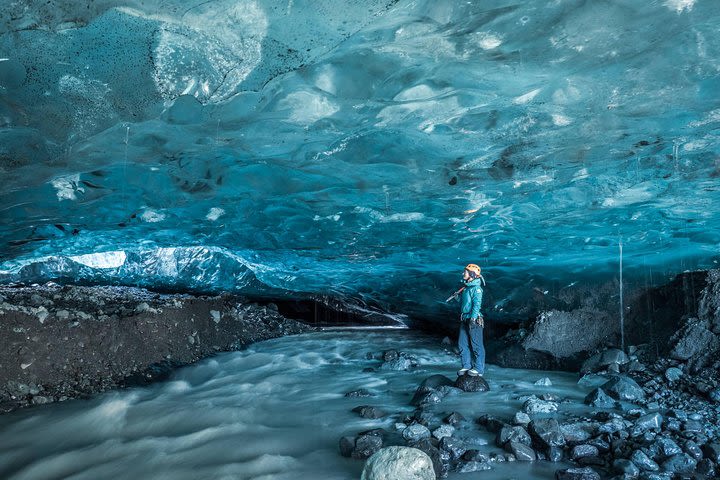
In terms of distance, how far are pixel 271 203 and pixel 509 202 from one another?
14.4ft

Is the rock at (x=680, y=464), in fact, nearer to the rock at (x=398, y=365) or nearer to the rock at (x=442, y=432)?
the rock at (x=442, y=432)

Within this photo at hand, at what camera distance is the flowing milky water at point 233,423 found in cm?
455

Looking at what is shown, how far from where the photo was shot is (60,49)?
14.6ft

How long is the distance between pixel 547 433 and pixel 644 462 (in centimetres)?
82

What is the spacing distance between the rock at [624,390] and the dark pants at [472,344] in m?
1.92

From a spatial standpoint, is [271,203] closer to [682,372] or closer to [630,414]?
[630,414]

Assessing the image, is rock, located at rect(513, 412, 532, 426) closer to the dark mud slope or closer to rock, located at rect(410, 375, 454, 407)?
rock, located at rect(410, 375, 454, 407)

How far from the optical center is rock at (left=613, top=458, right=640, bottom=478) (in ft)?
12.9

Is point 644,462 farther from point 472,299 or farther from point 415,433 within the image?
point 472,299

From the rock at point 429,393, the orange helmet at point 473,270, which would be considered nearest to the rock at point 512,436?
the rock at point 429,393

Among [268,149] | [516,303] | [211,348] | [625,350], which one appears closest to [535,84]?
[268,149]

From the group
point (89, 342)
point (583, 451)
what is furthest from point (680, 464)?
point (89, 342)

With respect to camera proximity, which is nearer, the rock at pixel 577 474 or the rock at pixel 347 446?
the rock at pixel 577 474

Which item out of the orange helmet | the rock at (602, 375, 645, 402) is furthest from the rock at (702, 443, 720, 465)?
the orange helmet
